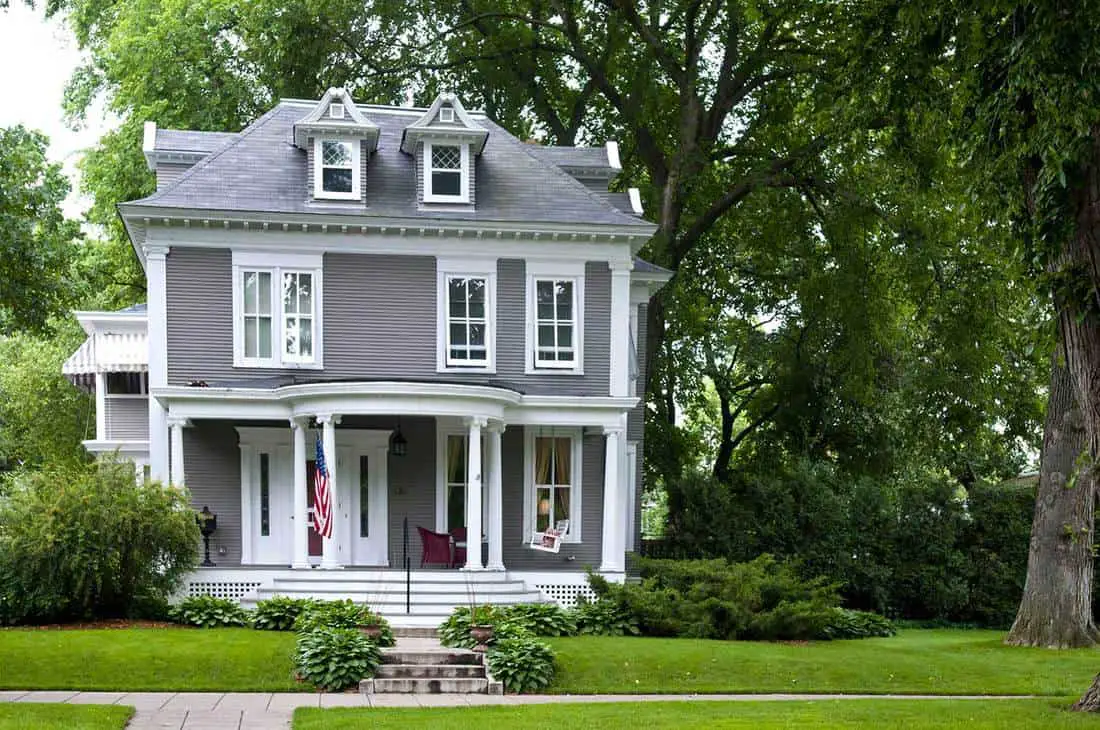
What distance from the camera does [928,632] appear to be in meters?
26.9

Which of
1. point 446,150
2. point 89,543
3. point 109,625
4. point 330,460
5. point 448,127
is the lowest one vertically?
point 109,625

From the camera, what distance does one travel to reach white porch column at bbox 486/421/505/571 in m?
24.0

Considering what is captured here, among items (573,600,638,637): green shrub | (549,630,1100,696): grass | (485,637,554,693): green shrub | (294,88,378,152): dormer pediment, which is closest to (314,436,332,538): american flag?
(573,600,638,637): green shrub

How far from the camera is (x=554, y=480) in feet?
84.4

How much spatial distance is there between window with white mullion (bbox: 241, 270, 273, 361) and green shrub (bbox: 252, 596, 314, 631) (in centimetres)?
502

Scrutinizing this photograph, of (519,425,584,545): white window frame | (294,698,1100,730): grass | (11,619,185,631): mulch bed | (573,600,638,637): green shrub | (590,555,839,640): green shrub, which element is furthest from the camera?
(519,425,584,545): white window frame

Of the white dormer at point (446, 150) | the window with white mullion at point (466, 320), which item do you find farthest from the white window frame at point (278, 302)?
the white dormer at point (446, 150)

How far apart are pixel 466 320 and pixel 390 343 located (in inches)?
57.3

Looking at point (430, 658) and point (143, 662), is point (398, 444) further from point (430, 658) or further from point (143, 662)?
point (143, 662)

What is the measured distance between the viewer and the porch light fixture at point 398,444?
24553 mm

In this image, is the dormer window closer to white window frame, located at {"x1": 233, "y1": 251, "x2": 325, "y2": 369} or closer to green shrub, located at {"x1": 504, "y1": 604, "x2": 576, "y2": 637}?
white window frame, located at {"x1": 233, "y1": 251, "x2": 325, "y2": 369}

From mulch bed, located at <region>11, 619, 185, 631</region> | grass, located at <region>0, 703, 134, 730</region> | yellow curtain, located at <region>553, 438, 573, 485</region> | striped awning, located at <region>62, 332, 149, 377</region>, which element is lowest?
mulch bed, located at <region>11, 619, 185, 631</region>

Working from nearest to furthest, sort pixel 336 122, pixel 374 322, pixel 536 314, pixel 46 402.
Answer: pixel 374 322, pixel 336 122, pixel 536 314, pixel 46 402

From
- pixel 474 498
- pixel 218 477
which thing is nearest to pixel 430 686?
pixel 474 498
